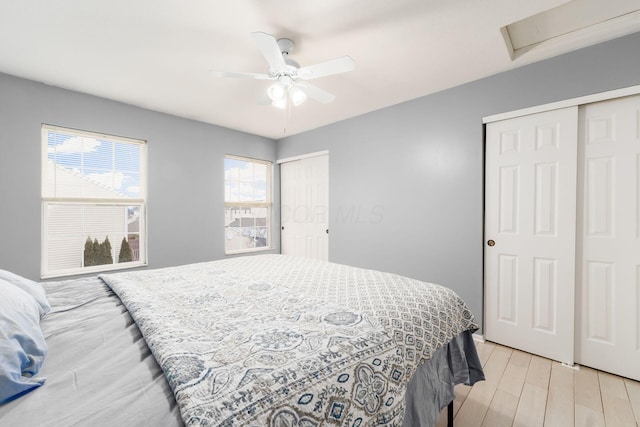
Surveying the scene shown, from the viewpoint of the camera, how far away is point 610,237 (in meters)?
2.03

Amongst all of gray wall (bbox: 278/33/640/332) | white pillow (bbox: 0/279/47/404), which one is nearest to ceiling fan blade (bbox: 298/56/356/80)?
gray wall (bbox: 278/33/640/332)

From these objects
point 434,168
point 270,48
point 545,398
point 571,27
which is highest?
point 571,27

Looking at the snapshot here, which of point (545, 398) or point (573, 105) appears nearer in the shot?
point (545, 398)

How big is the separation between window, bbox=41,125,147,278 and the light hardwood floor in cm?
346

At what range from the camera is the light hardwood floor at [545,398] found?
160 centimetres

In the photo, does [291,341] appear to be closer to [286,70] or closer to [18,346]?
[18,346]

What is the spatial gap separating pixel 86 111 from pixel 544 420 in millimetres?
4560

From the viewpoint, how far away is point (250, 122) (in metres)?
3.71

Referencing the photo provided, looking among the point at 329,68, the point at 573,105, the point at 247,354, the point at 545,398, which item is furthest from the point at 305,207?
the point at 247,354

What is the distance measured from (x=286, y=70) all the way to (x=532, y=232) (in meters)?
2.43

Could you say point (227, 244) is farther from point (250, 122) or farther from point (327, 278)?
point (327, 278)

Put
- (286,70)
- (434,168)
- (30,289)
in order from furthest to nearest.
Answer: (434,168) < (286,70) < (30,289)

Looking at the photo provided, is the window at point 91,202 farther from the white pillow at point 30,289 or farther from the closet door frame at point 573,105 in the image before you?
the closet door frame at point 573,105

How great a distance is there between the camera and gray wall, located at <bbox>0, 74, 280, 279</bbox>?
7.98 ft
